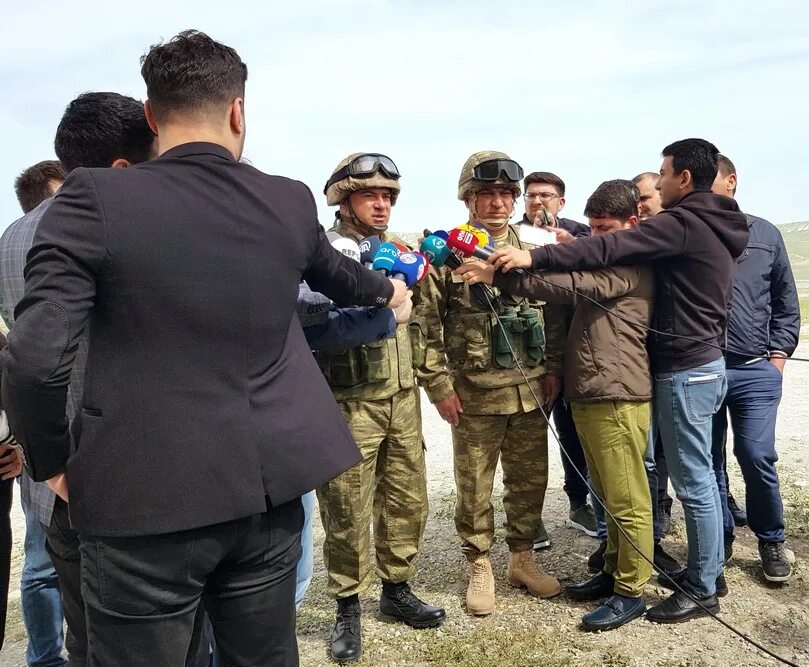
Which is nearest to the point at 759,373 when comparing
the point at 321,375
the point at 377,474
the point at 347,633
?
the point at 377,474

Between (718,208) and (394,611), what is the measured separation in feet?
10.5

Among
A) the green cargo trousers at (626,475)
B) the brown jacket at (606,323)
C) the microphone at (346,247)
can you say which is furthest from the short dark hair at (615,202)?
the microphone at (346,247)

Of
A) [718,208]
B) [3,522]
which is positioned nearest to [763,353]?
[718,208]

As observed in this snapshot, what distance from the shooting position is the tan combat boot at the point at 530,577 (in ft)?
14.6

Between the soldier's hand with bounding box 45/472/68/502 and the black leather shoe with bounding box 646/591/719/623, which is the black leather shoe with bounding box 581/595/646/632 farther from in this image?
the soldier's hand with bounding box 45/472/68/502

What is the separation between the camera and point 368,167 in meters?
4.12

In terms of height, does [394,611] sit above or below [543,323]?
below

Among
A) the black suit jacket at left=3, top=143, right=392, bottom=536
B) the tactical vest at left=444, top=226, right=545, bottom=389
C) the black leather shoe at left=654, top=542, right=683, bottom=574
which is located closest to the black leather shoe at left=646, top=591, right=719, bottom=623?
the black leather shoe at left=654, top=542, right=683, bottom=574

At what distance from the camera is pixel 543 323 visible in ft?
14.9

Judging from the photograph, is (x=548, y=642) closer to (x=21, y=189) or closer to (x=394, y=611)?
(x=394, y=611)

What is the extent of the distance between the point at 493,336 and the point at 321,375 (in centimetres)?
239

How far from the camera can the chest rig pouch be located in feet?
13.1

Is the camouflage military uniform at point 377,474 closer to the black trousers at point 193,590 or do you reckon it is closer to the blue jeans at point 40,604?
the blue jeans at point 40,604

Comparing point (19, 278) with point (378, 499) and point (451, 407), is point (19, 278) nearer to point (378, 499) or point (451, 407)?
point (378, 499)
